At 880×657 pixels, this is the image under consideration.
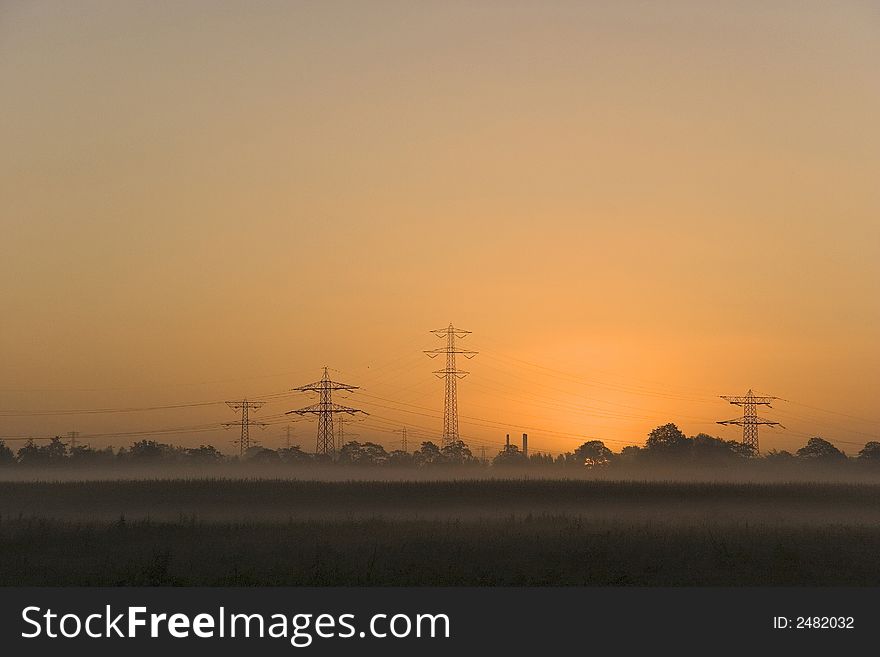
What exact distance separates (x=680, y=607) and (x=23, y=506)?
55724mm

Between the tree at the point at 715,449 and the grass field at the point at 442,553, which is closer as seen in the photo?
the grass field at the point at 442,553

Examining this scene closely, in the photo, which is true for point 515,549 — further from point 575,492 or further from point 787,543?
point 575,492

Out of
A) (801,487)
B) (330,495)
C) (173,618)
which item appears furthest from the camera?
(801,487)

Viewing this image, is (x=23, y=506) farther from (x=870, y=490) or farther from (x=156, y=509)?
(x=870, y=490)

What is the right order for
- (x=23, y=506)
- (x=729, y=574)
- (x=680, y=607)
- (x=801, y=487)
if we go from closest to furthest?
(x=680, y=607), (x=729, y=574), (x=23, y=506), (x=801, y=487)

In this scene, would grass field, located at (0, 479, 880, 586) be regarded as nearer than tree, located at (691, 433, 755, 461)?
Yes

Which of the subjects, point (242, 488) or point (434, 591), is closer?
point (434, 591)

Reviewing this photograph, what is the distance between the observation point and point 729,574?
33.5 m

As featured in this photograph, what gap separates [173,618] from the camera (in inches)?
947

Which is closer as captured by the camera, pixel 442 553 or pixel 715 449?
pixel 442 553

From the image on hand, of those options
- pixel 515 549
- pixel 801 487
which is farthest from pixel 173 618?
pixel 801 487

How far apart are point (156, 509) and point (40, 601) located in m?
49.4

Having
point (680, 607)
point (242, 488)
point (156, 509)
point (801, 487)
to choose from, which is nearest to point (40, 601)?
point (680, 607)

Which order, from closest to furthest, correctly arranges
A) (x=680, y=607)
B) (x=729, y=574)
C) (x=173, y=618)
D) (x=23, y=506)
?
(x=173, y=618), (x=680, y=607), (x=729, y=574), (x=23, y=506)
